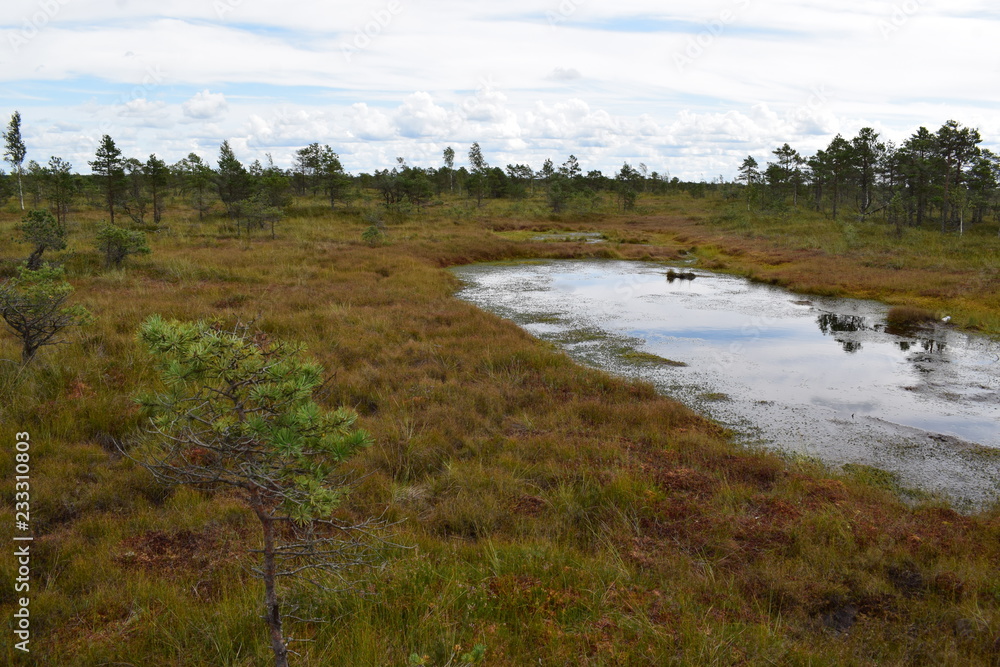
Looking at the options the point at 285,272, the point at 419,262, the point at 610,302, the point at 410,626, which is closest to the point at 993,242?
the point at 610,302

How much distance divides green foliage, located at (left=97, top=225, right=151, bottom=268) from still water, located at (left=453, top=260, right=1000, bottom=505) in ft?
37.5

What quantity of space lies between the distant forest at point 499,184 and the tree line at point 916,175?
106 mm

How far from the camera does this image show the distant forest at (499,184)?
36097 millimetres

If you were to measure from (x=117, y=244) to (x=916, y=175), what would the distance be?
178ft

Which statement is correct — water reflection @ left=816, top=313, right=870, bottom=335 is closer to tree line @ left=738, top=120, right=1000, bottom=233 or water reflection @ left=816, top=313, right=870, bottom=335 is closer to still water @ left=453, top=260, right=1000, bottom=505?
still water @ left=453, top=260, right=1000, bottom=505

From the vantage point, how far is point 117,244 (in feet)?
59.5

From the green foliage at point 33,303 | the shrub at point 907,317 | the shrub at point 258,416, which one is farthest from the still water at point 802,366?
the green foliage at point 33,303

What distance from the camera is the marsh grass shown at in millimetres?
3746

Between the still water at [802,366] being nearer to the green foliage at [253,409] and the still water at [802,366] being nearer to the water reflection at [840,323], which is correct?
the water reflection at [840,323]

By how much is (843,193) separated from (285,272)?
261ft

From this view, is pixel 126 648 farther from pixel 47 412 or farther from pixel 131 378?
pixel 131 378

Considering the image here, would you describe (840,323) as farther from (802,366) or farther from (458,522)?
(458,522)

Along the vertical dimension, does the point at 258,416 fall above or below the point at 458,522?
above

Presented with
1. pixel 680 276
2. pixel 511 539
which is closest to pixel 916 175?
pixel 680 276
